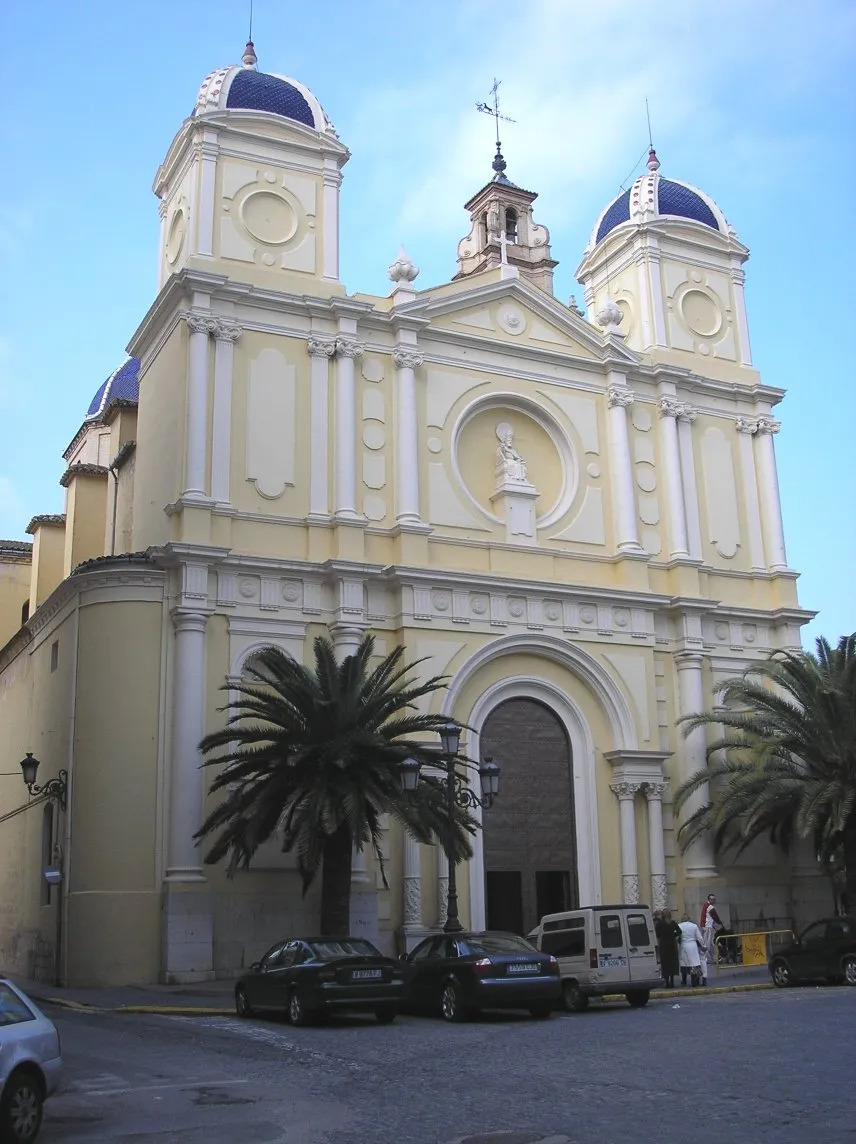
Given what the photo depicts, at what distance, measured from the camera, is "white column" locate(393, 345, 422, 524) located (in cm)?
2892

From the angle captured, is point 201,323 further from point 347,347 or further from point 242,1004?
point 242,1004

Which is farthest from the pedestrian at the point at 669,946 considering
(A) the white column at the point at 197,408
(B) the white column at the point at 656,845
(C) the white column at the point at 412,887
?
(A) the white column at the point at 197,408

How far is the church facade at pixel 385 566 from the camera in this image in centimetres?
2517

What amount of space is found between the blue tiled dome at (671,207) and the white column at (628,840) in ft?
53.9

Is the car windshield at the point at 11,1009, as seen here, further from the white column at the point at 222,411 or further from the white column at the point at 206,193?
the white column at the point at 206,193

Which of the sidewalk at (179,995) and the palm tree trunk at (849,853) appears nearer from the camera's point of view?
the sidewalk at (179,995)

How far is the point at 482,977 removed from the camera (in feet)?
55.0

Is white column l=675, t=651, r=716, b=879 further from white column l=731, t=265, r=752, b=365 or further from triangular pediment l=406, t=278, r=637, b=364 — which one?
white column l=731, t=265, r=752, b=365

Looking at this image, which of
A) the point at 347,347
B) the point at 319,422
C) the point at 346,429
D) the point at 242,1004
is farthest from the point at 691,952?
the point at 347,347

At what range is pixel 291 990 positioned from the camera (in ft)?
55.6

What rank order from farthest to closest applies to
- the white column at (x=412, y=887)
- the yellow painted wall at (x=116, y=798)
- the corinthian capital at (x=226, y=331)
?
the corinthian capital at (x=226, y=331), the white column at (x=412, y=887), the yellow painted wall at (x=116, y=798)

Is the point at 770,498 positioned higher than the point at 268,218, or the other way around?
the point at 268,218

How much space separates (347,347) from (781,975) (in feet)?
53.1

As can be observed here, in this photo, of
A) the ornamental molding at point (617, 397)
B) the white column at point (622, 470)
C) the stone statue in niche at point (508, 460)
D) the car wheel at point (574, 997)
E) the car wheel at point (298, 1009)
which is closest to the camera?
the car wheel at point (298, 1009)
